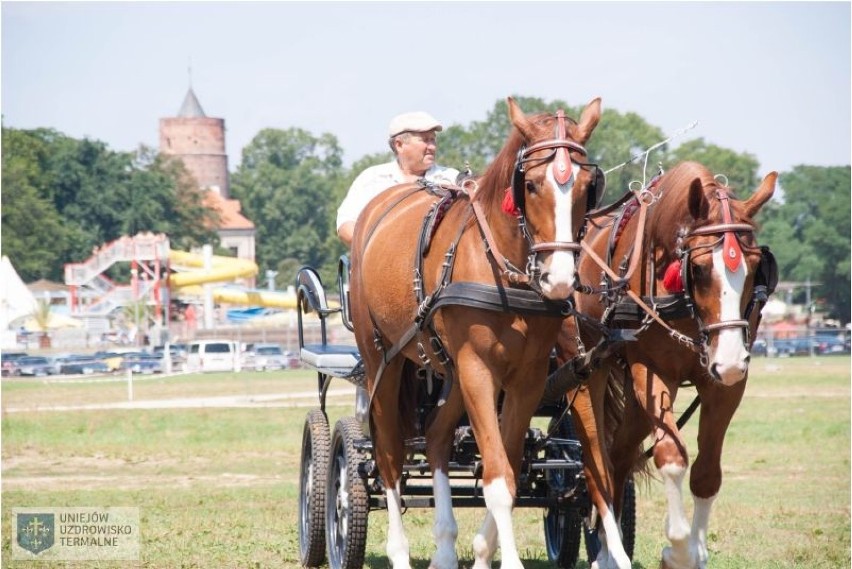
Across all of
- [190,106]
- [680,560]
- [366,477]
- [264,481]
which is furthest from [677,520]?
[190,106]

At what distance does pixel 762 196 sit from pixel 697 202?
0.40 meters

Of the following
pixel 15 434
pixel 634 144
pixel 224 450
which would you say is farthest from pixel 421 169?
pixel 634 144

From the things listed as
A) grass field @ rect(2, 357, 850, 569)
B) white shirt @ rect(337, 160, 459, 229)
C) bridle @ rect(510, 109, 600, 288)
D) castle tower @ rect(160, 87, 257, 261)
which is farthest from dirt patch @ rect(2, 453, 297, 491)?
castle tower @ rect(160, 87, 257, 261)

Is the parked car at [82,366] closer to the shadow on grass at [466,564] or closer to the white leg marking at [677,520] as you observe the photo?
the shadow on grass at [466,564]

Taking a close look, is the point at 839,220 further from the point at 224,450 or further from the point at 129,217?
the point at 224,450

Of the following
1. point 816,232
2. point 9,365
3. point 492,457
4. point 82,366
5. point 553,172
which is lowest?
point 82,366

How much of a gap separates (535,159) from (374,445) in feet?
8.97

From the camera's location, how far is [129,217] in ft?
351

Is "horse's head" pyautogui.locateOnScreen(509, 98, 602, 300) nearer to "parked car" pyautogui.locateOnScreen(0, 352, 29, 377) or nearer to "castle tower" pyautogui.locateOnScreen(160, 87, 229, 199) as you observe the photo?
"parked car" pyautogui.locateOnScreen(0, 352, 29, 377)

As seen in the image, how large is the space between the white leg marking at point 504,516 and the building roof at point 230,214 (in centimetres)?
12348

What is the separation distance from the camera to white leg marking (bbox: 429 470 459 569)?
8.00 meters

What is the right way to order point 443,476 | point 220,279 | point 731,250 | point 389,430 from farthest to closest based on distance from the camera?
point 220,279 < point 389,430 < point 443,476 < point 731,250

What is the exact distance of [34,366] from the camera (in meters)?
58.5

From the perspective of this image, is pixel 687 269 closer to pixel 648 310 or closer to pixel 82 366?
pixel 648 310
